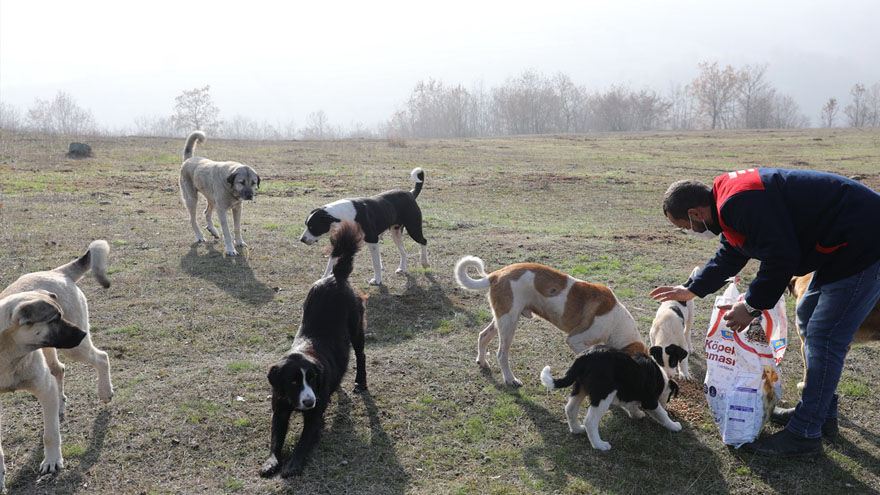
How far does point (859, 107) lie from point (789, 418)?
11741cm

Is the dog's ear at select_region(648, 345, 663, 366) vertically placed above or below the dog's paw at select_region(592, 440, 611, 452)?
above

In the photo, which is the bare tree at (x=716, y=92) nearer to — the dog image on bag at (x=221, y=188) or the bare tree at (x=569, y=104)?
the bare tree at (x=569, y=104)

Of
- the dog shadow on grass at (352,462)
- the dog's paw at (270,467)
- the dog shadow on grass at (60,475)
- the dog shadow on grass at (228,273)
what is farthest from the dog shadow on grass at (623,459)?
the dog shadow on grass at (228,273)

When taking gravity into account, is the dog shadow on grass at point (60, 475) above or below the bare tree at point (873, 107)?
below

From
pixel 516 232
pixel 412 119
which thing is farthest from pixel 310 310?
pixel 412 119

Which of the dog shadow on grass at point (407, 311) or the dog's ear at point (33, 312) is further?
the dog shadow on grass at point (407, 311)

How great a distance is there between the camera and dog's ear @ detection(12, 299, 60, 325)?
3.59 metres

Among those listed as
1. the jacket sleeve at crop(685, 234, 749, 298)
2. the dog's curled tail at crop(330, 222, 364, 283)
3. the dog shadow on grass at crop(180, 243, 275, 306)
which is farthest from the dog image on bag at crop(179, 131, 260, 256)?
the jacket sleeve at crop(685, 234, 749, 298)

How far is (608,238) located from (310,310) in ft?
25.8

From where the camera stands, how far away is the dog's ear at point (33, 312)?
3593 mm

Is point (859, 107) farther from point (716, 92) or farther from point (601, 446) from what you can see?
point (601, 446)

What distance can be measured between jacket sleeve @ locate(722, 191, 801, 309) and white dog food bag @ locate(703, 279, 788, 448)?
74cm

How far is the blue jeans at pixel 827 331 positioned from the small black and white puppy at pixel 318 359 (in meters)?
3.14

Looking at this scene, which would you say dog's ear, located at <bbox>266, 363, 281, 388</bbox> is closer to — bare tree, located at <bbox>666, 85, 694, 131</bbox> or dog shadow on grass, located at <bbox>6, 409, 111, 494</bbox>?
dog shadow on grass, located at <bbox>6, 409, 111, 494</bbox>
